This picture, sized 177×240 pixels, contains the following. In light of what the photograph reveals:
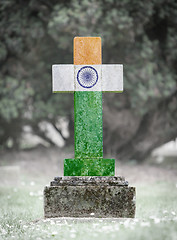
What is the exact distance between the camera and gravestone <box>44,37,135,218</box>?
4.40 m

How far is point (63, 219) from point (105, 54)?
21.1 feet

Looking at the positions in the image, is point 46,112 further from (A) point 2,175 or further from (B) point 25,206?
(B) point 25,206

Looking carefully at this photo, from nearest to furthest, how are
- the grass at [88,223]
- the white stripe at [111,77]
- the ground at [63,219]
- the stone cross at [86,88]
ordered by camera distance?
1. the grass at [88,223]
2. the ground at [63,219]
3. the stone cross at [86,88]
4. the white stripe at [111,77]

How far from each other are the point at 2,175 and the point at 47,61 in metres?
3.61

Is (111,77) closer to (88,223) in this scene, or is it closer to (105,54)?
(88,223)

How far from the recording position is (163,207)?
5.64 meters

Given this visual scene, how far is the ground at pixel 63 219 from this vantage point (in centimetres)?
361

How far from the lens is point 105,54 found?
9.89 metres

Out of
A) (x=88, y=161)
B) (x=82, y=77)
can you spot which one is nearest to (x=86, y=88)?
(x=82, y=77)

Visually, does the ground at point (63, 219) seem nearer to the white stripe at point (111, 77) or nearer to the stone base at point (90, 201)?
the stone base at point (90, 201)

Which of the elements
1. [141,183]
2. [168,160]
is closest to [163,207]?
[141,183]

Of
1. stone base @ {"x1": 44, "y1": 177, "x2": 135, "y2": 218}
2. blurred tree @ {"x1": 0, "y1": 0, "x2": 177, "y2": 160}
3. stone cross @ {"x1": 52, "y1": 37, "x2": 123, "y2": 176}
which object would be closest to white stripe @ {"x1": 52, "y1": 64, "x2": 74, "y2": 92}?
stone cross @ {"x1": 52, "y1": 37, "x2": 123, "y2": 176}

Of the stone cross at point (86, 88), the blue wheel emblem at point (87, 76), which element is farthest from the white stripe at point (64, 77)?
the blue wheel emblem at point (87, 76)

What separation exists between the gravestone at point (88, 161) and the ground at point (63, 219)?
0.65 ft
